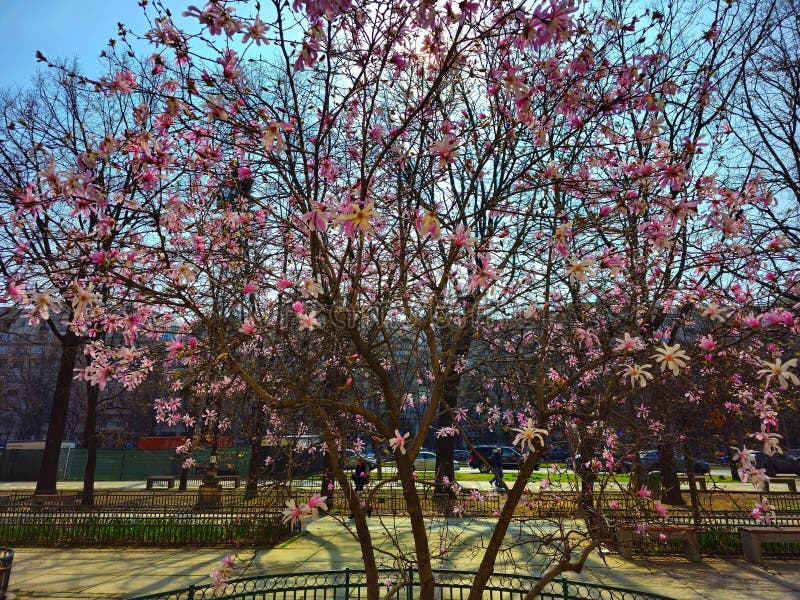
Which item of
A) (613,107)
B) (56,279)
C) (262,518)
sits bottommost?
(262,518)

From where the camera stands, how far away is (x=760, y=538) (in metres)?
9.06

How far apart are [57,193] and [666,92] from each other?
13.7ft

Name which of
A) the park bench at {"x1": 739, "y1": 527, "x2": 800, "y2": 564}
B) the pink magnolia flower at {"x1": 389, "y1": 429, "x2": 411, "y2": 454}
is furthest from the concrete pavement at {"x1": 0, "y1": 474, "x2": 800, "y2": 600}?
the pink magnolia flower at {"x1": 389, "y1": 429, "x2": 411, "y2": 454}

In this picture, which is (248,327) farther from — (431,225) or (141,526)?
(141,526)

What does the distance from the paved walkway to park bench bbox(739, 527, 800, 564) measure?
25cm

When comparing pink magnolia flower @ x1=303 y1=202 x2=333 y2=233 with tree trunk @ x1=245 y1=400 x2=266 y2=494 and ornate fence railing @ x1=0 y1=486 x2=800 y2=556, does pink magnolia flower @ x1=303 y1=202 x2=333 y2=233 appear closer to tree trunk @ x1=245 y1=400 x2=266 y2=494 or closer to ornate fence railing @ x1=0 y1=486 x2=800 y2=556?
tree trunk @ x1=245 y1=400 x2=266 y2=494

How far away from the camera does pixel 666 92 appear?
3.88 metres

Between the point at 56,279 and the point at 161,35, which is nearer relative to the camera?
the point at 161,35

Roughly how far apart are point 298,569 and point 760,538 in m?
7.78

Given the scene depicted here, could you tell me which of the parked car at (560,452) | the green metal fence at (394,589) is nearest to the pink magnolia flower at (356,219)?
the parked car at (560,452)

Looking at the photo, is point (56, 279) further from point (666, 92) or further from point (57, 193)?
point (666, 92)

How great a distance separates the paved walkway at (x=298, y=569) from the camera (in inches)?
294

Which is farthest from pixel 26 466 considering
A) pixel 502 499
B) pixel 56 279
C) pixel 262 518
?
pixel 56 279

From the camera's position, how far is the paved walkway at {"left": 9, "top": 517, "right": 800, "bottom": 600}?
7.46m
